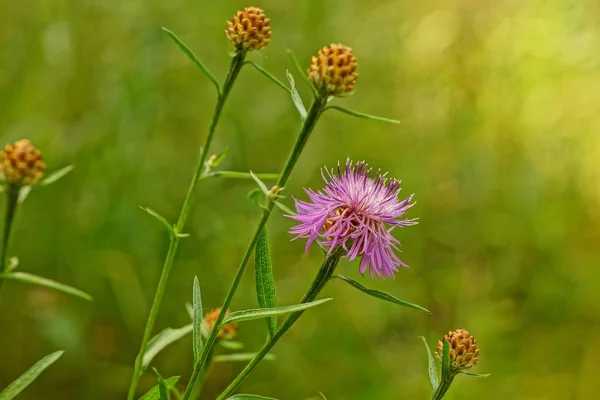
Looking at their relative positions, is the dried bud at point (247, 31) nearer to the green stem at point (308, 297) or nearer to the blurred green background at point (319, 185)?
the green stem at point (308, 297)

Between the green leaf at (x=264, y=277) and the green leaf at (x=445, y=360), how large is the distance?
129 millimetres

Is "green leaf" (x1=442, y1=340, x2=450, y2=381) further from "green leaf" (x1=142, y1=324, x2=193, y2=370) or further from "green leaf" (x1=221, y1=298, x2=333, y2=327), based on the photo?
"green leaf" (x1=142, y1=324, x2=193, y2=370)

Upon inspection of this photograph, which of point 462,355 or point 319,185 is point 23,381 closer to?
point 462,355

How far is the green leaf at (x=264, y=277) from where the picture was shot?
0.56 meters

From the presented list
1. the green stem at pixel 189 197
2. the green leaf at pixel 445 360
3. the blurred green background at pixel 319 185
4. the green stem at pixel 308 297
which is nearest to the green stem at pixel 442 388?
the green leaf at pixel 445 360

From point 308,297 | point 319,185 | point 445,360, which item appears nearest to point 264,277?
point 308,297

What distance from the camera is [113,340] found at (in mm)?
1310

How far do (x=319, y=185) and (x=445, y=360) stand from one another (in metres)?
1.06

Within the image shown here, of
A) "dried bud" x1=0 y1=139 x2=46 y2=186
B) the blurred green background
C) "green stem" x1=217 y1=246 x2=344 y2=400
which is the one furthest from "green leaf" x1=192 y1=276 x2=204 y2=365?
the blurred green background

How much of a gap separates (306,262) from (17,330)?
556 millimetres

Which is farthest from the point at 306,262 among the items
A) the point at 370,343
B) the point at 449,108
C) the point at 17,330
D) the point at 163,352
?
the point at 449,108

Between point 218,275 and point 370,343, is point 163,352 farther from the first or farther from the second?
point 370,343

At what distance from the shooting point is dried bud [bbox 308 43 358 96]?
1.66 feet

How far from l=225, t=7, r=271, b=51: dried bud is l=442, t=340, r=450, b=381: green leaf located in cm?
28
